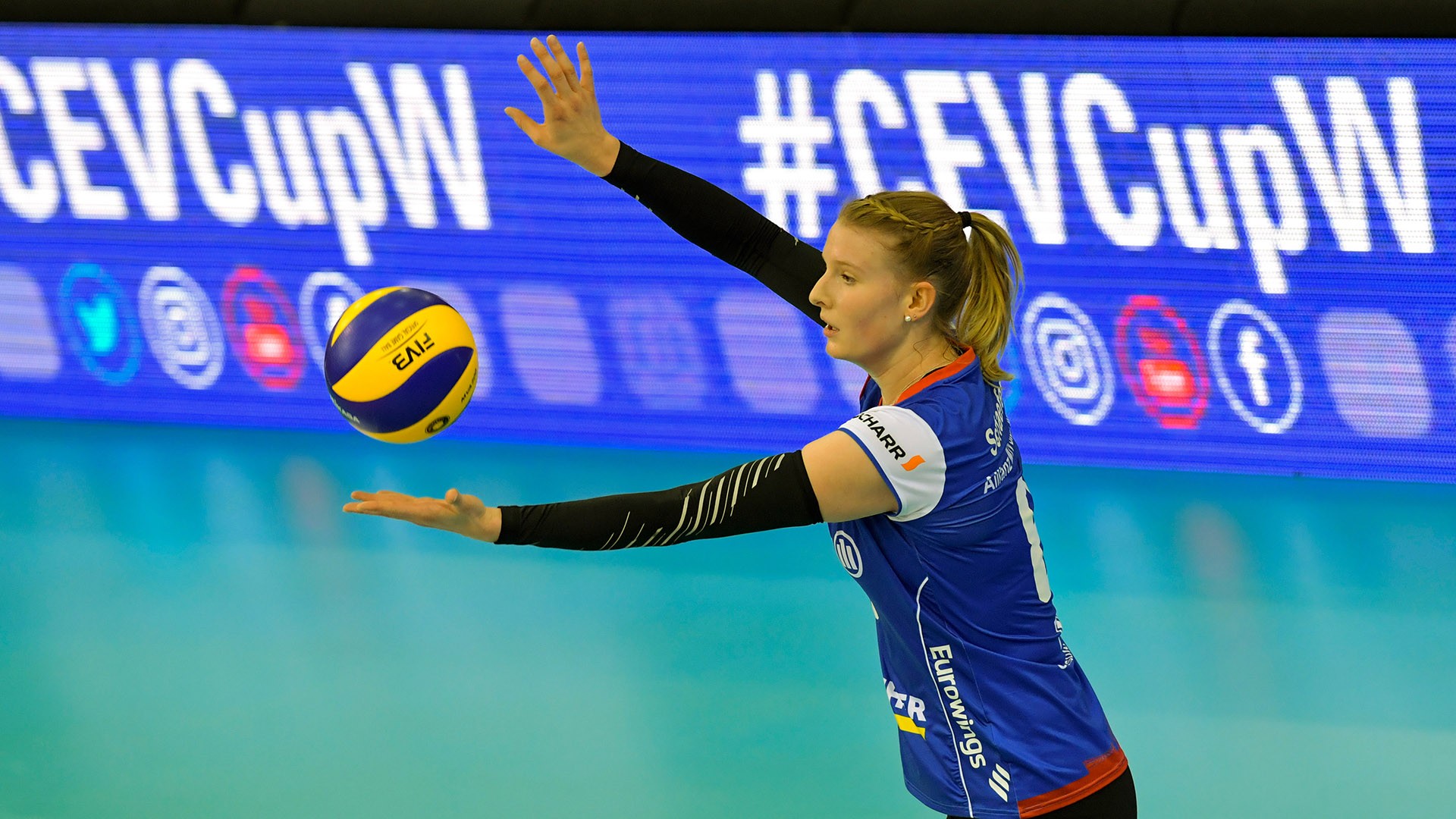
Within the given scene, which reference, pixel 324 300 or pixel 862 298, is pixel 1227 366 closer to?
pixel 324 300

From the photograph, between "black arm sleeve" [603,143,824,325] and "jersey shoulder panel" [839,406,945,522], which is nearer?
"jersey shoulder panel" [839,406,945,522]

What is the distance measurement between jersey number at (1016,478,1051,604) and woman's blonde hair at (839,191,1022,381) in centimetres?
21

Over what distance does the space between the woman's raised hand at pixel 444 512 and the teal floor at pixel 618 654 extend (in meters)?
1.97

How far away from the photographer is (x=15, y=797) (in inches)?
162

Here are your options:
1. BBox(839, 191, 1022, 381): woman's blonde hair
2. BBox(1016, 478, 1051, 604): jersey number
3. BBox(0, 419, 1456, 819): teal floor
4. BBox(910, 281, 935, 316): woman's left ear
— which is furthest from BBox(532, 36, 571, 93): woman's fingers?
BBox(0, 419, 1456, 819): teal floor

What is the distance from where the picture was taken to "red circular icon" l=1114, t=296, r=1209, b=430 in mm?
6875

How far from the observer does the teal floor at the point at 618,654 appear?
4145 millimetres

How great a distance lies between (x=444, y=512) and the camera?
2.19 m

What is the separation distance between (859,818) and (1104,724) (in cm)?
160

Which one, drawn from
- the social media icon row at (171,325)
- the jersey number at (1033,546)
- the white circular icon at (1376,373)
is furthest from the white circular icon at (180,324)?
the jersey number at (1033,546)

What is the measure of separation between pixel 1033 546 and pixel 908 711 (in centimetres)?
37

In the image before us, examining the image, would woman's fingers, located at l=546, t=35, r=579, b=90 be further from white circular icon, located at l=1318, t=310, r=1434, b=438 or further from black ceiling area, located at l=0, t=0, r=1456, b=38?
white circular icon, located at l=1318, t=310, r=1434, b=438

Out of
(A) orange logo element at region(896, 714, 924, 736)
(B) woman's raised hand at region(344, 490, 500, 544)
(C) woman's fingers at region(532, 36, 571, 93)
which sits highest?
(C) woman's fingers at region(532, 36, 571, 93)

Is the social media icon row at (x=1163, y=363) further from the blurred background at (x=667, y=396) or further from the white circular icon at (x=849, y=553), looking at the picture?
the white circular icon at (x=849, y=553)
